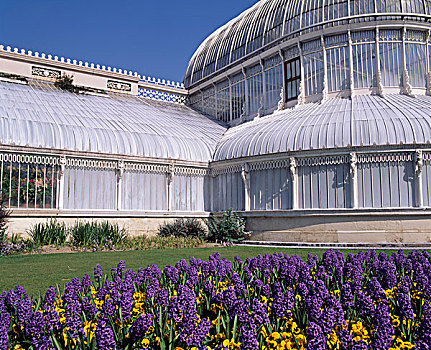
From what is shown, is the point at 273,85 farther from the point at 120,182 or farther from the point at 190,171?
the point at 120,182

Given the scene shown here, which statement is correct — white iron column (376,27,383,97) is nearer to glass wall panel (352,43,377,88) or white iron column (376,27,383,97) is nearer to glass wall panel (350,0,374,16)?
glass wall panel (352,43,377,88)

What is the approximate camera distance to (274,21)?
88.1 ft

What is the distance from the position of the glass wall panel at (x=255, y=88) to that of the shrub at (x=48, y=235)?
47.8 ft

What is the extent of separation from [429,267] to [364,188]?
12.0m

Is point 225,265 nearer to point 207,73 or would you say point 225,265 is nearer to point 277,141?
point 277,141

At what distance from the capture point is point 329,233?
62.6 feet

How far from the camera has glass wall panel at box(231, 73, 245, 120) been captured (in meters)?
29.5

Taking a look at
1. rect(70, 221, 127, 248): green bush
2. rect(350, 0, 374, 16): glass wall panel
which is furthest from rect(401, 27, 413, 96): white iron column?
rect(70, 221, 127, 248): green bush

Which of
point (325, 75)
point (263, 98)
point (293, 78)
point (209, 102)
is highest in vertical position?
point (209, 102)

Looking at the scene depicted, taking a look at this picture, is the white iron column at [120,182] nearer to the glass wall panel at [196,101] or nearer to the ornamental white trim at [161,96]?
the ornamental white trim at [161,96]

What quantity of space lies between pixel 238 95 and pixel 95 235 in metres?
15.5

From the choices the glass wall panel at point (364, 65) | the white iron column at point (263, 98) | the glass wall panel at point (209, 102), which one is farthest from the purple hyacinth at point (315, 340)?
the glass wall panel at point (209, 102)

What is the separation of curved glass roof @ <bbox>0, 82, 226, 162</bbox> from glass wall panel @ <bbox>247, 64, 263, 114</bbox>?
2733mm

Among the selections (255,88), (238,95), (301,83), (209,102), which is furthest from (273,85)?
(209,102)
